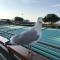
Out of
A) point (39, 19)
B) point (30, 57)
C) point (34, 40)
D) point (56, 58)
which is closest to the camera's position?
point (56, 58)

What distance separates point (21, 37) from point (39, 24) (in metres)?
0.39

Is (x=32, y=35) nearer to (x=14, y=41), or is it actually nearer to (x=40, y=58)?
(x=14, y=41)

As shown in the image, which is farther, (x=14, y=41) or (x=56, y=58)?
(x=14, y=41)

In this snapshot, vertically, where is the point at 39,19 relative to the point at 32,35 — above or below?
above

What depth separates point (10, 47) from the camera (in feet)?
12.5

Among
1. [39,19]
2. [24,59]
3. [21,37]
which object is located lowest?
[24,59]

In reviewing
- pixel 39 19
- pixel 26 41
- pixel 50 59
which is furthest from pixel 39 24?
pixel 50 59

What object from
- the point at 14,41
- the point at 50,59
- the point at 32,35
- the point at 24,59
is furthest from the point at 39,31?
the point at 50,59

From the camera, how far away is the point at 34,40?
3.43 m

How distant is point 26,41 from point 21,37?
0.10 meters

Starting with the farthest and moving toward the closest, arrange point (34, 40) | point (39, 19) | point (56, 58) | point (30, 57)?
1. point (39, 19)
2. point (34, 40)
3. point (30, 57)
4. point (56, 58)

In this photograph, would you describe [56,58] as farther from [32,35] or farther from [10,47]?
[10,47]

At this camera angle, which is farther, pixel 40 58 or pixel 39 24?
pixel 39 24

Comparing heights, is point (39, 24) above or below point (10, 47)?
above
